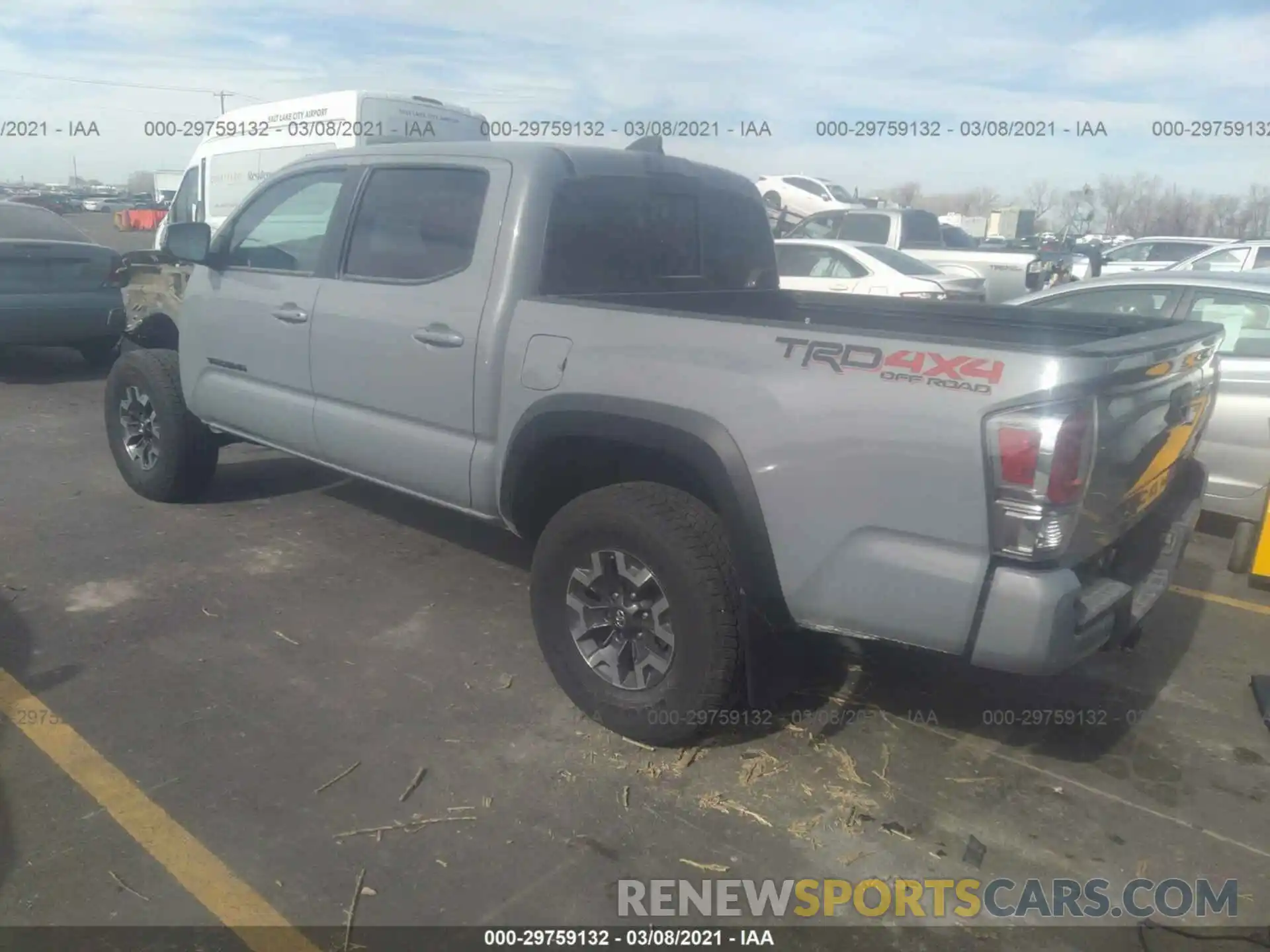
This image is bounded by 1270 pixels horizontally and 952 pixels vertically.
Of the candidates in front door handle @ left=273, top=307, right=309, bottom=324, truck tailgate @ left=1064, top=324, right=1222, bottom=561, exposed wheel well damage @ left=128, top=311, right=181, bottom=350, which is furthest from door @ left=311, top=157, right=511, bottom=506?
exposed wheel well damage @ left=128, top=311, right=181, bottom=350

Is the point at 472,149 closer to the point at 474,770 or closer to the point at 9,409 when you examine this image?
the point at 474,770

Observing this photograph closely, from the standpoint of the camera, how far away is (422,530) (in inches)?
216

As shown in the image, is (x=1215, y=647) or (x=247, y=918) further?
(x=1215, y=647)

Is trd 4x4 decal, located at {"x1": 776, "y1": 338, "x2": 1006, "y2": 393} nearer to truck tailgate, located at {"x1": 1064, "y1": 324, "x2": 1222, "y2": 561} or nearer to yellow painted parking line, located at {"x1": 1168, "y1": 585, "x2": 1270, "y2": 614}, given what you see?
truck tailgate, located at {"x1": 1064, "y1": 324, "x2": 1222, "y2": 561}

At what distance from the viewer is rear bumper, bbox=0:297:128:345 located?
8828 millimetres

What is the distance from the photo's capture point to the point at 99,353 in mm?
10414

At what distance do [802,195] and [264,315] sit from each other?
1950 cm

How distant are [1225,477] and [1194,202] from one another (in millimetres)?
50313

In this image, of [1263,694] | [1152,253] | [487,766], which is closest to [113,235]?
[1152,253]

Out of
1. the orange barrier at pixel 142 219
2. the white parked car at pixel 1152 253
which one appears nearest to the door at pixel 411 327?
the white parked car at pixel 1152 253

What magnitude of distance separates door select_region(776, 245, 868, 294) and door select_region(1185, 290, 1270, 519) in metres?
6.14

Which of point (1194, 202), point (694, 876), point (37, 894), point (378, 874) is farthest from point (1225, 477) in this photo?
point (1194, 202)

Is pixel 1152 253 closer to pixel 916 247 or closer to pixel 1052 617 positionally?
pixel 916 247

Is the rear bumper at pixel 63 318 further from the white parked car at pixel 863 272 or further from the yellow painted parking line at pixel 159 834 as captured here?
the white parked car at pixel 863 272
